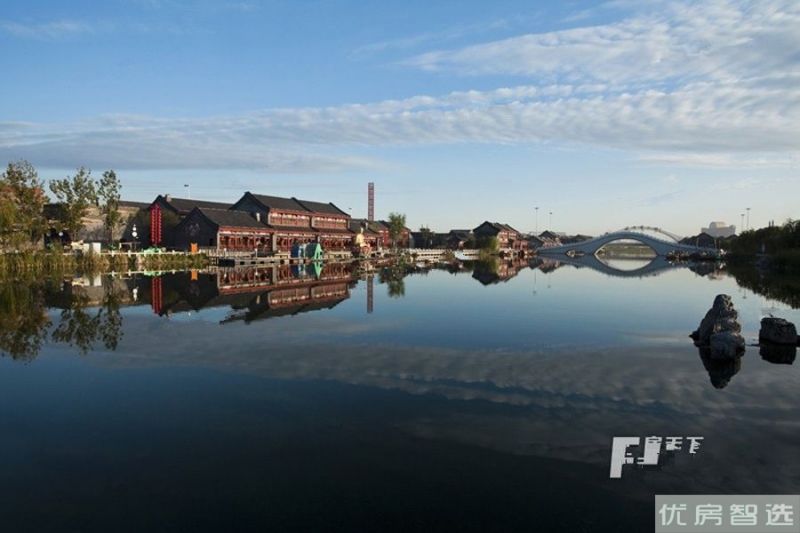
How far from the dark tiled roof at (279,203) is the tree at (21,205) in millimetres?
24500

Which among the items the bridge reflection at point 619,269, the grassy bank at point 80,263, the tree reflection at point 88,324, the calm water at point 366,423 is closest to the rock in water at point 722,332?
the calm water at point 366,423

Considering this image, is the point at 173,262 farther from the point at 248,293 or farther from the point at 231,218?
the point at 248,293

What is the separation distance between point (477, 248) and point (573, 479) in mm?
107480

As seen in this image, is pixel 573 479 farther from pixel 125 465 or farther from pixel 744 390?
pixel 744 390

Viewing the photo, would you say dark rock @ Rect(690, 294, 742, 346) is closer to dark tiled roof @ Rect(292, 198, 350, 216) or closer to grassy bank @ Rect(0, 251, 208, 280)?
grassy bank @ Rect(0, 251, 208, 280)

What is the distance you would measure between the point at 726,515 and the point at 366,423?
480 cm

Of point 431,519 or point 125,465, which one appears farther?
Result: point 125,465

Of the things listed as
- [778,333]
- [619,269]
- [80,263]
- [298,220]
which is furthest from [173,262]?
[619,269]

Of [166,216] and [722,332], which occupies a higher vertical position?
[166,216]

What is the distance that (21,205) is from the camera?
4250cm

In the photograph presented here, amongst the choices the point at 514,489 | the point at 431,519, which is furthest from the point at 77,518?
the point at 514,489

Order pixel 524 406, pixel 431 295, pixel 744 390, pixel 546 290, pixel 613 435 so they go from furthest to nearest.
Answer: pixel 546 290 < pixel 431 295 < pixel 744 390 < pixel 524 406 < pixel 613 435

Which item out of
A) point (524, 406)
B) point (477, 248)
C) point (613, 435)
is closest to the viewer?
point (613, 435)

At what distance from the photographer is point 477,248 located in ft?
372
